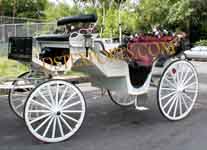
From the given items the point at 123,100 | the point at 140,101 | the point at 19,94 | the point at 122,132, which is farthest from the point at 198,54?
the point at 122,132

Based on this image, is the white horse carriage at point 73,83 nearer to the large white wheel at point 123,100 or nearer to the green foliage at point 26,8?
the large white wheel at point 123,100

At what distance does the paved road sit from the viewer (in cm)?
518

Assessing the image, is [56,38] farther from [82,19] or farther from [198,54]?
[198,54]

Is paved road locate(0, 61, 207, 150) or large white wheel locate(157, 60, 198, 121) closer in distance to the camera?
paved road locate(0, 61, 207, 150)

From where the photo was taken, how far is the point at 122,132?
583cm

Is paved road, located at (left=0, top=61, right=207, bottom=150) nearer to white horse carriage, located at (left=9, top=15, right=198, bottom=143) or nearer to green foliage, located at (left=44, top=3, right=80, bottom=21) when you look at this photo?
white horse carriage, located at (left=9, top=15, right=198, bottom=143)

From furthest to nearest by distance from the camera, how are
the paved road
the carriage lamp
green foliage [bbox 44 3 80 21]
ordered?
green foliage [bbox 44 3 80 21]
the carriage lamp
the paved road

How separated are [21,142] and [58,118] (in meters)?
0.58

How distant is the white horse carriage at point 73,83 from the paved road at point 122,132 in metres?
0.18

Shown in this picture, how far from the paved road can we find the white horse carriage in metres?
0.18

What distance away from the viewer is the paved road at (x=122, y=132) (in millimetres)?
5184

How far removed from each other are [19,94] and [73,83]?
1067 millimetres

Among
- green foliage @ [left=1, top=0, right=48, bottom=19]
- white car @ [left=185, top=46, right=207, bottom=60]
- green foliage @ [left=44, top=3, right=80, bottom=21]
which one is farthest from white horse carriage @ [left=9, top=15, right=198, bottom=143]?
green foliage @ [left=1, top=0, right=48, bottom=19]

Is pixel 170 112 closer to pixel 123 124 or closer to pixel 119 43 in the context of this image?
pixel 123 124
